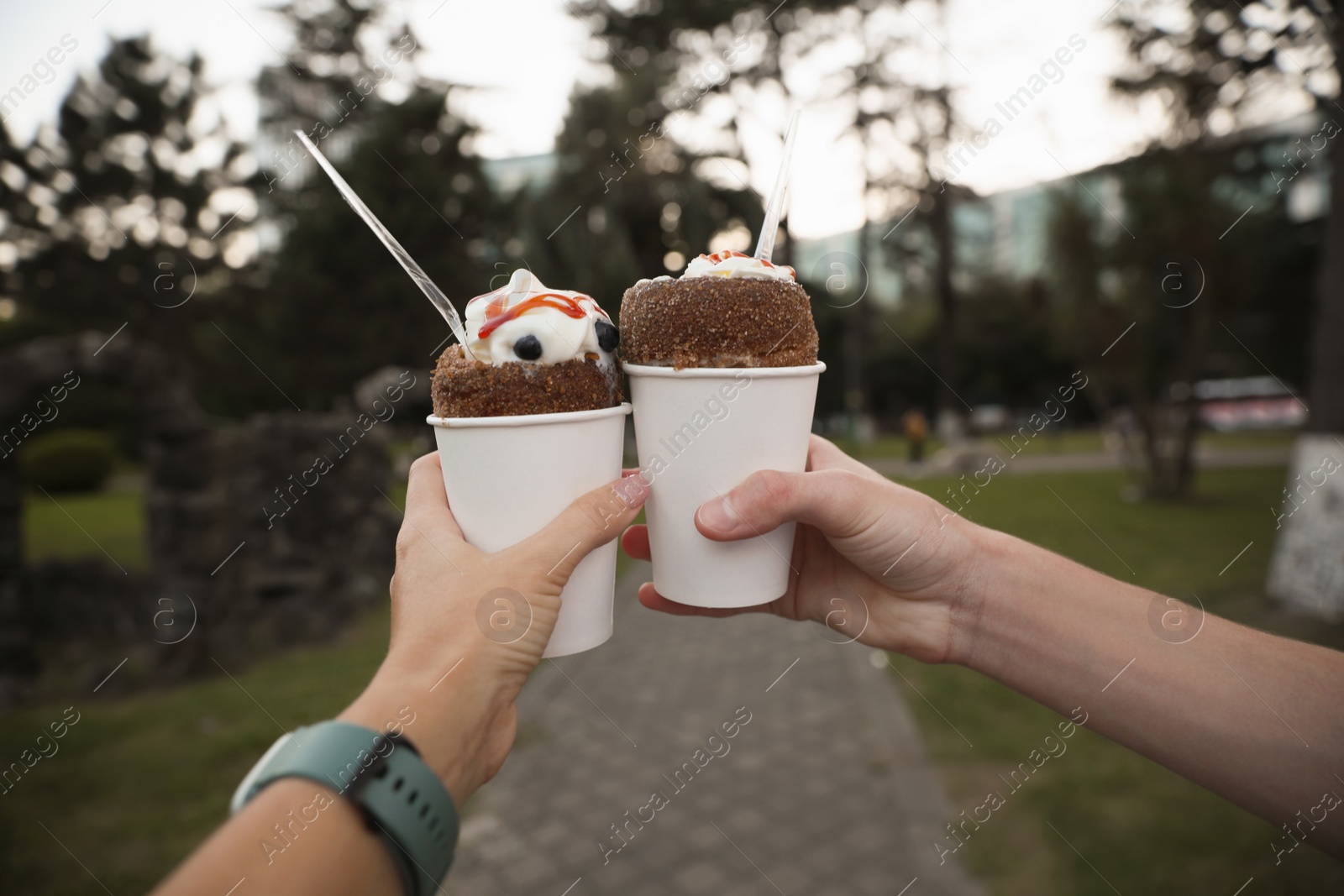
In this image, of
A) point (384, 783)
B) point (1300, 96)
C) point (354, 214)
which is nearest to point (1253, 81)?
point (1300, 96)

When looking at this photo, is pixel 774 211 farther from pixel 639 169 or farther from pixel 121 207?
pixel 121 207

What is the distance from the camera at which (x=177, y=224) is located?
2252 centimetres

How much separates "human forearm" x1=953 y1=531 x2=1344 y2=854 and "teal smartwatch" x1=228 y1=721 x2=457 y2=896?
1652 mm

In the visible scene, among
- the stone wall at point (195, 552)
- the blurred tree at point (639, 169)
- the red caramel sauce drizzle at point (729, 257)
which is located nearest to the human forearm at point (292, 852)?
the red caramel sauce drizzle at point (729, 257)

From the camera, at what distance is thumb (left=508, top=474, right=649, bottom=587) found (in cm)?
179

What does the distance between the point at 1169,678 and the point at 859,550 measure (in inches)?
34.9

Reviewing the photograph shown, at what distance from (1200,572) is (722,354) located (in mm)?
9296

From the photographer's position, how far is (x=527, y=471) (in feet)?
6.29

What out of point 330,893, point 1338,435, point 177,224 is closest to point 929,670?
point 1338,435

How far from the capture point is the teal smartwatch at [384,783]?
130 centimetres

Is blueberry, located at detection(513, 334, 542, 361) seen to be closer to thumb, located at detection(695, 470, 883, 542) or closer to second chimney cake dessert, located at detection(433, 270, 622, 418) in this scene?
second chimney cake dessert, located at detection(433, 270, 622, 418)

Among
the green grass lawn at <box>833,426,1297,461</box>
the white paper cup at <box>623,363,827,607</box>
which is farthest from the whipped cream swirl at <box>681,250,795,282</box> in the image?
the green grass lawn at <box>833,426,1297,461</box>

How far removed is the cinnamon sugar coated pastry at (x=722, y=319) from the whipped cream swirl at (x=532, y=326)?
0.48 ft

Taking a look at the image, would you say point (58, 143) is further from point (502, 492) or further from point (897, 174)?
point (502, 492)
